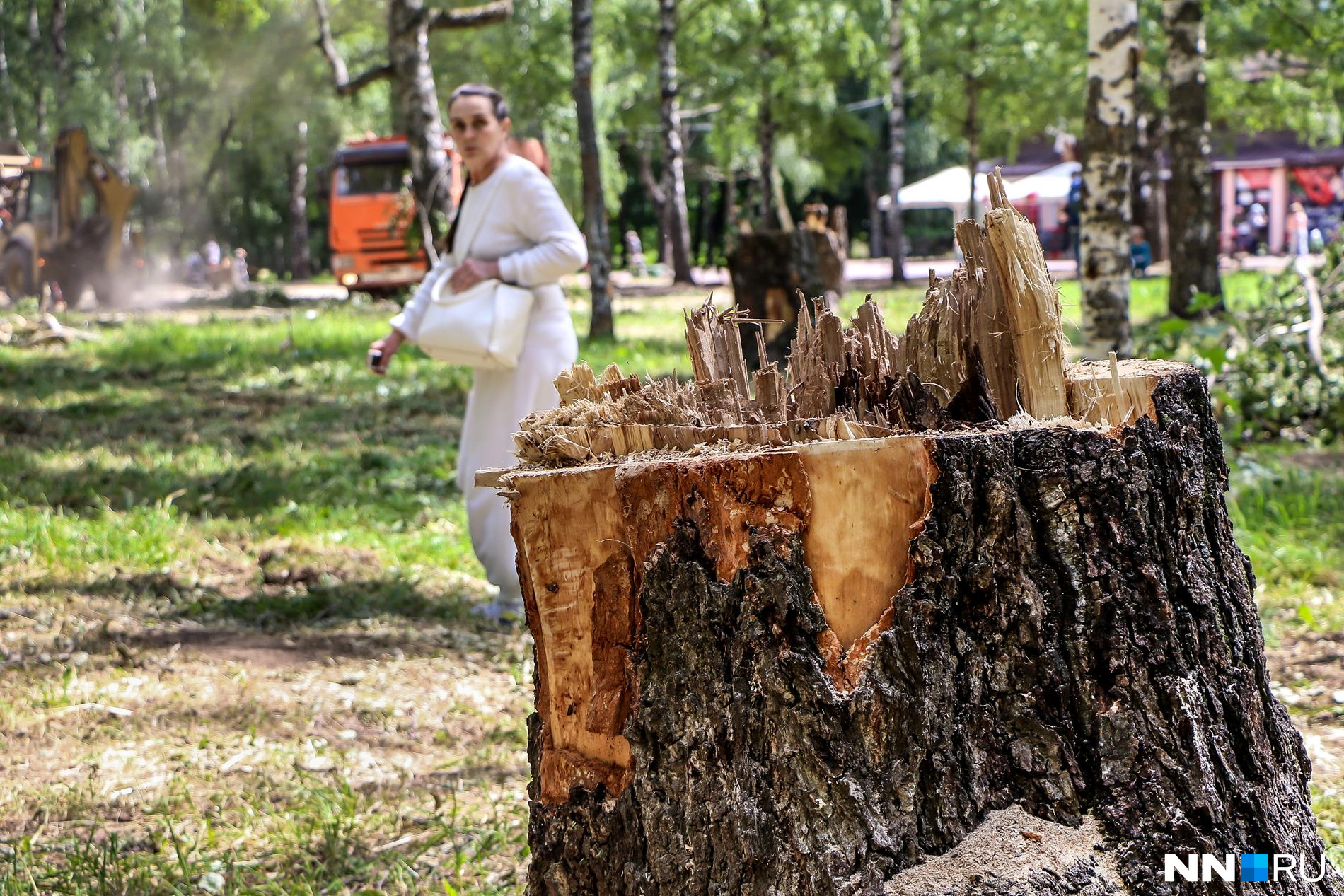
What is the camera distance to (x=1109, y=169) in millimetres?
7844

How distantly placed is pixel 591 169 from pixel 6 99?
30.6 meters

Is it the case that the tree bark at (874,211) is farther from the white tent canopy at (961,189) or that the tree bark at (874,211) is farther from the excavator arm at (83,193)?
the excavator arm at (83,193)

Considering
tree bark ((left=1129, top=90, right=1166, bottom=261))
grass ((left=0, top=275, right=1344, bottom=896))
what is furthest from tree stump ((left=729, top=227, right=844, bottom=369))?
tree bark ((left=1129, top=90, right=1166, bottom=261))

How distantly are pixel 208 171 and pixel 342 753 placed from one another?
4537 centimetres

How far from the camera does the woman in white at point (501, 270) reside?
4.41m

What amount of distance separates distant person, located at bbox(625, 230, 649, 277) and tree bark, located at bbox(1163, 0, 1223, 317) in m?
19.4

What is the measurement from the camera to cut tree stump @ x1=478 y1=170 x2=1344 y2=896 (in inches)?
71.2

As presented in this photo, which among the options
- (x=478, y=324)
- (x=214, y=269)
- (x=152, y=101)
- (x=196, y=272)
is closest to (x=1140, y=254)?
(x=478, y=324)

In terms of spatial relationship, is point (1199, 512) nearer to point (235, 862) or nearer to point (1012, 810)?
point (1012, 810)

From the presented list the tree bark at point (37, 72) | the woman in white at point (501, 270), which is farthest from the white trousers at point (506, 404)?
the tree bark at point (37, 72)

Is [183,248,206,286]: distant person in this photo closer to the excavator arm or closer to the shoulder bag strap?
the excavator arm

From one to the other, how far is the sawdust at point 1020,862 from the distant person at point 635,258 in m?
30.9

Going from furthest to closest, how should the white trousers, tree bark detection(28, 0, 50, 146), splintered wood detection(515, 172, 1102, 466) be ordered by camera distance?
tree bark detection(28, 0, 50, 146), the white trousers, splintered wood detection(515, 172, 1102, 466)

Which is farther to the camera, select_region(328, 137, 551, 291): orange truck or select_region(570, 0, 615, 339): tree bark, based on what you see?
select_region(328, 137, 551, 291): orange truck
